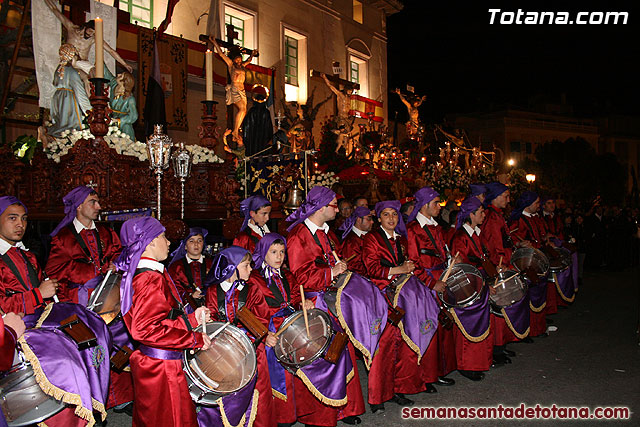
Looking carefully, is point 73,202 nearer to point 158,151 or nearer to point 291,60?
point 158,151

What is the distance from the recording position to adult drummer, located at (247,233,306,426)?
4.39m

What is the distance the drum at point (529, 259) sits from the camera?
7.34 meters

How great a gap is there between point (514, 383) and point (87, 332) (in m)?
4.70

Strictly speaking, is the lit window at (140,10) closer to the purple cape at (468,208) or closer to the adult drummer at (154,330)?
the purple cape at (468,208)

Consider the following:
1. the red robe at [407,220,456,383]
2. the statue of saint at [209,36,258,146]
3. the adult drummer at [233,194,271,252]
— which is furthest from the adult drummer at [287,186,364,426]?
the statue of saint at [209,36,258,146]

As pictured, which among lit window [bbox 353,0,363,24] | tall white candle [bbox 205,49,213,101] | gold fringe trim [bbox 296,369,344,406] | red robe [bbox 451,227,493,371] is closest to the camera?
gold fringe trim [bbox 296,369,344,406]

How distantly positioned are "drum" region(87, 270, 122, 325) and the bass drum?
4.55ft

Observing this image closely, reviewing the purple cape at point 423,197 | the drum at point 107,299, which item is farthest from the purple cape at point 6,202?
the purple cape at point 423,197

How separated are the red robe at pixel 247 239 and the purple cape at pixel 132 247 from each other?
2088mm

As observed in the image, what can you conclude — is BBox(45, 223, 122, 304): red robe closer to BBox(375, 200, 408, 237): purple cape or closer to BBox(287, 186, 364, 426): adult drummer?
BBox(287, 186, 364, 426): adult drummer

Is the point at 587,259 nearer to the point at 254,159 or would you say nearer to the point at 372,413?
the point at 254,159

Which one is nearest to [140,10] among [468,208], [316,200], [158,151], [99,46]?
[99,46]

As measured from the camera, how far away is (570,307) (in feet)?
35.0

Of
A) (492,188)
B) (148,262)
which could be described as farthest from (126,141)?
(492,188)
